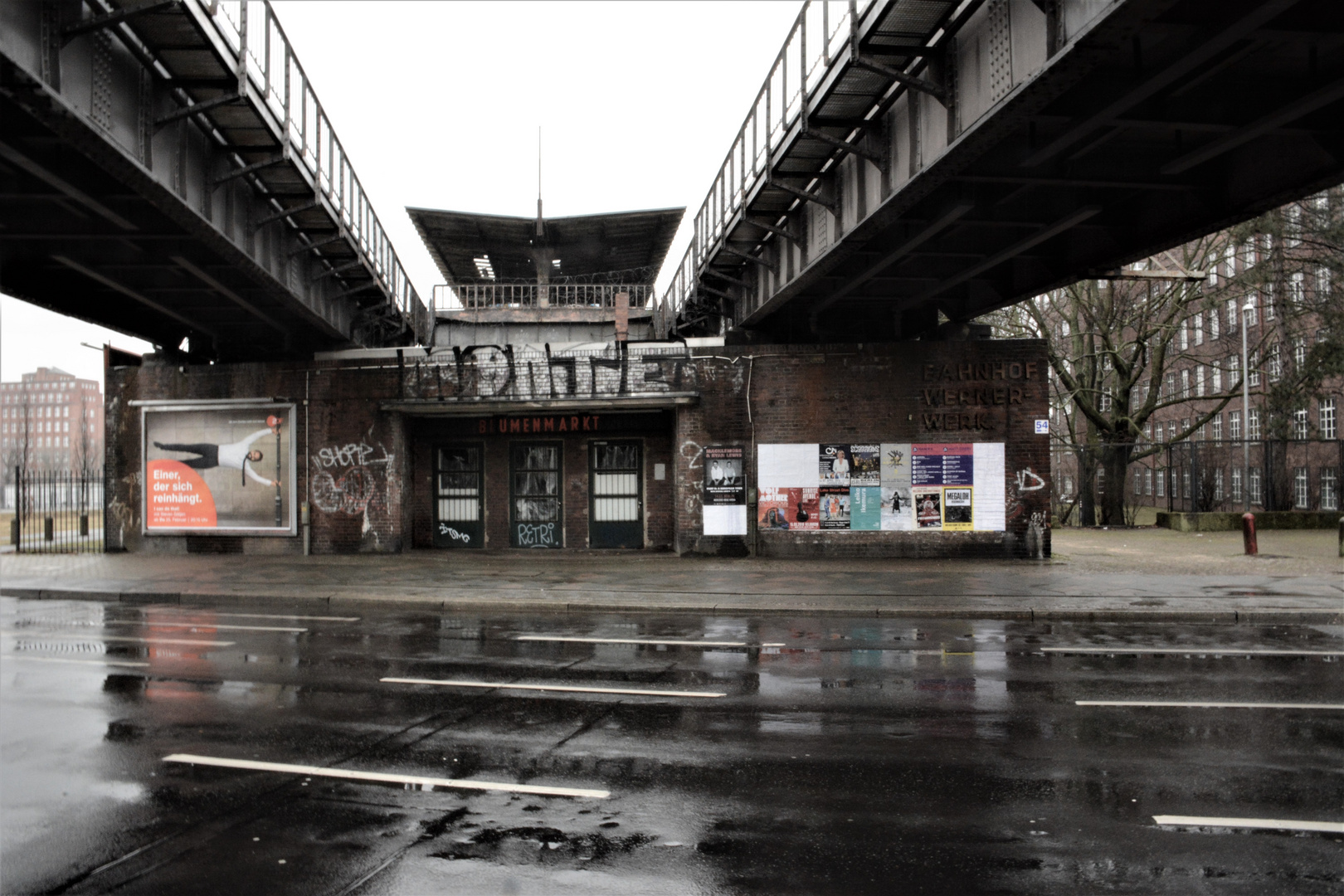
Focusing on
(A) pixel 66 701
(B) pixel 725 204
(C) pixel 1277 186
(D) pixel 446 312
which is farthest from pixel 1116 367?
(A) pixel 66 701

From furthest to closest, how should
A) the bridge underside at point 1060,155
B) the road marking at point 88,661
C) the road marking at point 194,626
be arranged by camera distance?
the road marking at point 194,626, the road marking at point 88,661, the bridge underside at point 1060,155

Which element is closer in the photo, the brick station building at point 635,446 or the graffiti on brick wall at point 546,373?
the brick station building at point 635,446

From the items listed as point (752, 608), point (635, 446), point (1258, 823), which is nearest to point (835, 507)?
point (635, 446)

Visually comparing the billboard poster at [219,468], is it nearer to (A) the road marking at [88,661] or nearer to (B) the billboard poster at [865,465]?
(A) the road marking at [88,661]

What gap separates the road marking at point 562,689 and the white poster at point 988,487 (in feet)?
40.4

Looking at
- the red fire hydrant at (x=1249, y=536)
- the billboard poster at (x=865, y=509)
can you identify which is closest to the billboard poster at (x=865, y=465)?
the billboard poster at (x=865, y=509)

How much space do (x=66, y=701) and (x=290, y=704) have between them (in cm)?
206

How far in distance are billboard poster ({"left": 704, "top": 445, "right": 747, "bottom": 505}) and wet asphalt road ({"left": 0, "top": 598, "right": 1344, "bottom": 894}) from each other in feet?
28.8

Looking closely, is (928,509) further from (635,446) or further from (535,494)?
(535,494)

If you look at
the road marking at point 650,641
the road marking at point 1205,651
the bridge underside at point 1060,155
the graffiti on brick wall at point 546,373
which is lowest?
the road marking at point 1205,651

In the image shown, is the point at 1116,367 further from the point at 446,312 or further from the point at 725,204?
the point at 446,312

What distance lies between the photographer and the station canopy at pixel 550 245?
32.5 m

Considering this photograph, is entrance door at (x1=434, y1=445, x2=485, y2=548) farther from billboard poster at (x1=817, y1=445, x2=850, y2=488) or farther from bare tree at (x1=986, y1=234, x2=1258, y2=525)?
bare tree at (x1=986, y1=234, x2=1258, y2=525)

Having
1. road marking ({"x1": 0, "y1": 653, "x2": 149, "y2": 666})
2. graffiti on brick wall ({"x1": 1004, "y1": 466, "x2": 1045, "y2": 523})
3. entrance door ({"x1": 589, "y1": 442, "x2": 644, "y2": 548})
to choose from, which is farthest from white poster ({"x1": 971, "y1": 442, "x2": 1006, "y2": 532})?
road marking ({"x1": 0, "y1": 653, "x2": 149, "y2": 666})
